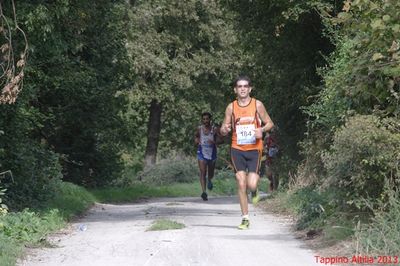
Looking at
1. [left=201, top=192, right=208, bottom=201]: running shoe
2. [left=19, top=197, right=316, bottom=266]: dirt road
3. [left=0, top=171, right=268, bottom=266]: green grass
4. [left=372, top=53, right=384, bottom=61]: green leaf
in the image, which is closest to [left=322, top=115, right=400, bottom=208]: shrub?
[left=372, top=53, right=384, bottom=61]: green leaf

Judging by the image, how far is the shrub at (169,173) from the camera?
35531 millimetres

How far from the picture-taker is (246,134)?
1019 cm

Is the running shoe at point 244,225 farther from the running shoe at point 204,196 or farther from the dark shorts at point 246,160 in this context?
the running shoe at point 204,196

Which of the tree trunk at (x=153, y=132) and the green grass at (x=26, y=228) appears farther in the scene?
the tree trunk at (x=153, y=132)

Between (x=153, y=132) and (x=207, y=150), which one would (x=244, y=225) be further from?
(x=153, y=132)

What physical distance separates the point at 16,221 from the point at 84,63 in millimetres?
11516

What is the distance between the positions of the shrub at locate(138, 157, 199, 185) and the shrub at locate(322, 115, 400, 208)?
27027 millimetres

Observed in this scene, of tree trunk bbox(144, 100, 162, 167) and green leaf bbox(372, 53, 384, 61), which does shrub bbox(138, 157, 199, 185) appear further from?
green leaf bbox(372, 53, 384, 61)

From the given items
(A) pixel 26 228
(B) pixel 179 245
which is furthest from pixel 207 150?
(B) pixel 179 245

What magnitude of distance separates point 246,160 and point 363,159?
9.32 feet

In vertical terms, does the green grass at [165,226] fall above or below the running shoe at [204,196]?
above

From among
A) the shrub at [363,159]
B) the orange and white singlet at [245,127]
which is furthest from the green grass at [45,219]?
the shrub at [363,159]

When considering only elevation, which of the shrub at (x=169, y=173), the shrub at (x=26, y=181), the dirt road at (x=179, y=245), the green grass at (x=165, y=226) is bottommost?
the shrub at (x=169, y=173)

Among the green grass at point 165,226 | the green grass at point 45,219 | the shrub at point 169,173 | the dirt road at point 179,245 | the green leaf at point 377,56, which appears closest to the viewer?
the dirt road at point 179,245
